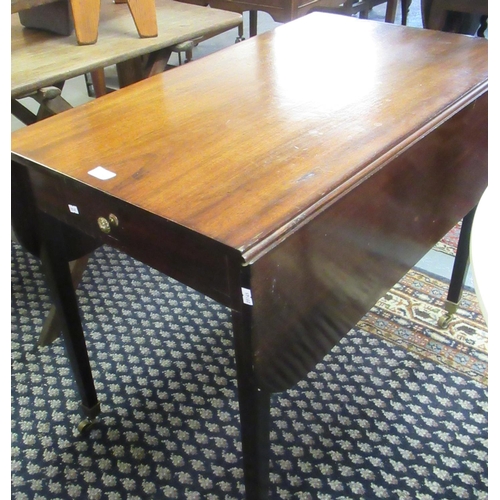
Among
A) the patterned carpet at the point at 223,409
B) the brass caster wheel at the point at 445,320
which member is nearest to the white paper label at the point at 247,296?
the patterned carpet at the point at 223,409

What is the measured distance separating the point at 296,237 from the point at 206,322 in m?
0.92

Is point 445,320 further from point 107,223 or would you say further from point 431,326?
point 107,223

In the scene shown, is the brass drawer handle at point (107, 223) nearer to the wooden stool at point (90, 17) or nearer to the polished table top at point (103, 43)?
the polished table top at point (103, 43)

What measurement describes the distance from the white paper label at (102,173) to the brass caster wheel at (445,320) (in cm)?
108

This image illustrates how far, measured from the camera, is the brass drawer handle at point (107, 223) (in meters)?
0.78

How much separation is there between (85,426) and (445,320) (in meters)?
0.98

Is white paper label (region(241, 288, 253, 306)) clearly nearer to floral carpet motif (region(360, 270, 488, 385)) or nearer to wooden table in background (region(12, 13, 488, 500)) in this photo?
wooden table in background (region(12, 13, 488, 500))

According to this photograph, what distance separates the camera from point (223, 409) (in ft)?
4.31

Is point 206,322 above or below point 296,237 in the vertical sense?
below

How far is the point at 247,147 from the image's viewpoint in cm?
85

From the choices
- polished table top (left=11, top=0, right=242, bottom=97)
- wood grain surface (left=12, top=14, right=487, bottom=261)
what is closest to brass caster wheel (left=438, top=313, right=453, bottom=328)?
wood grain surface (left=12, top=14, right=487, bottom=261)

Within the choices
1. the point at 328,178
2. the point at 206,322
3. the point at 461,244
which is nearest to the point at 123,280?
the point at 206,322

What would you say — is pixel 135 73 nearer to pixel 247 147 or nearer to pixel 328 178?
pixel 247 147

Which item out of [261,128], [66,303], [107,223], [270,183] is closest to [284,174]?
[270,183]
